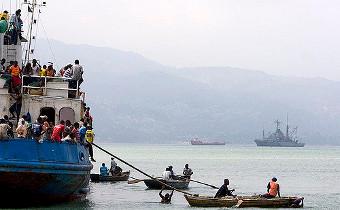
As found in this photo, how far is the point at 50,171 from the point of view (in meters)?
29.9

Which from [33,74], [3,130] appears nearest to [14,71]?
[33,74]

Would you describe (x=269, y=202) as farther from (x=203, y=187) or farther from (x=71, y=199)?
(x=203, y=187)

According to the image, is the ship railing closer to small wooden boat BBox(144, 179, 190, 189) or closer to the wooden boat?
the wooden boat

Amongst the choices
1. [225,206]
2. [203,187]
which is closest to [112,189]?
[203,187]

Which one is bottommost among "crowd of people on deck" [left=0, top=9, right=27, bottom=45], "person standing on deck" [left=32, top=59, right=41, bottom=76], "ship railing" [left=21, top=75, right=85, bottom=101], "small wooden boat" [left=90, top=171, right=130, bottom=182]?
"small wooden boat" [left=90, top=171, right=130, bottom=182]

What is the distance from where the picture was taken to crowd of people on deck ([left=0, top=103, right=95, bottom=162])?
96.5 feet

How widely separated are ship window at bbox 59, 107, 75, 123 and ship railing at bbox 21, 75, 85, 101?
1.72 feet

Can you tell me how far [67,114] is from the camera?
34.7 metres

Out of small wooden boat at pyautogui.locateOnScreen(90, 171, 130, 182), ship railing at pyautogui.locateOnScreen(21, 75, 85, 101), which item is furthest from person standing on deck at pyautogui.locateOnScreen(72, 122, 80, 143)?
small wooden boat at pyautogui.locateOnScreen(90, 171, 130, 182)

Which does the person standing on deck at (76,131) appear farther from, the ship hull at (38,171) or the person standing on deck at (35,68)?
the person standing on deck at (35,68)

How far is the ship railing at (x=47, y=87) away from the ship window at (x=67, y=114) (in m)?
0.53

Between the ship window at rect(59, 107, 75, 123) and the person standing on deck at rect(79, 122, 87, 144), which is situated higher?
the ship window at rect(59, 107, 75, 123)

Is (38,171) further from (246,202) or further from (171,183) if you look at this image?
(171,183)

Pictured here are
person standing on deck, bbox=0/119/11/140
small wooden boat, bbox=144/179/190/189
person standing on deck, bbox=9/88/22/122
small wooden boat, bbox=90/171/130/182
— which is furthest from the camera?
small wooden boat, bbox=90/171/130/182
